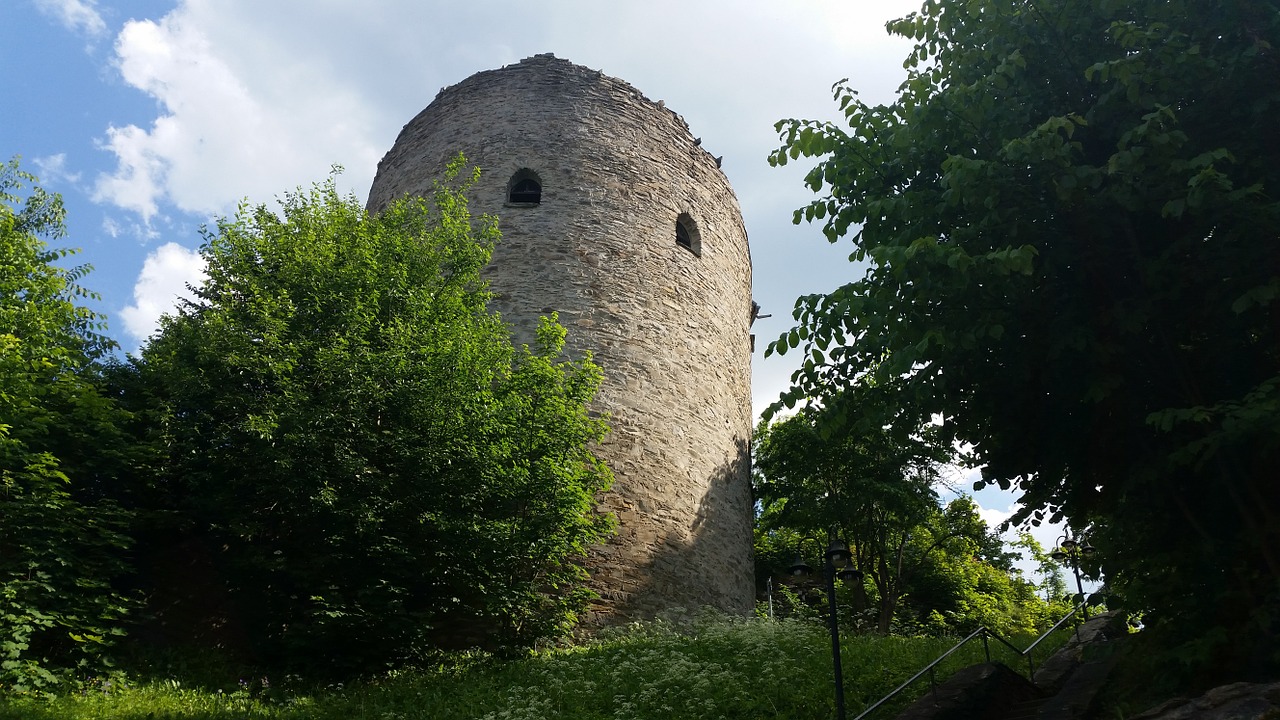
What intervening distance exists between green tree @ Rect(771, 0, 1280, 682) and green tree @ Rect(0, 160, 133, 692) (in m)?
7.13

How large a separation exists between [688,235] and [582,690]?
9.44 metres

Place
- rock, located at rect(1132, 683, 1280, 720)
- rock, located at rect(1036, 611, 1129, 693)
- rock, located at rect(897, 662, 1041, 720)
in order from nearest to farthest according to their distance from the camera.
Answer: rock, located at rect(1132, 683, 1280, 720) < rock, located at rect(897, 662, 1041, 720) < rock, located at rect(1036, 611, 1129, 693)

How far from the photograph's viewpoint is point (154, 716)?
7.45 meters

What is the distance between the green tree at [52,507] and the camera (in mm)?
8164

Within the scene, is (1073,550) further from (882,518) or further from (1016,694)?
(882,518)

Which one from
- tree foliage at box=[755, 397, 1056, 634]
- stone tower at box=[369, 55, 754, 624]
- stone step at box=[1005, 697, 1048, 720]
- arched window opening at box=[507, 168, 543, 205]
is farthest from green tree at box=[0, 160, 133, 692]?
tree foliage at box=[755, 397, 1056, 634]

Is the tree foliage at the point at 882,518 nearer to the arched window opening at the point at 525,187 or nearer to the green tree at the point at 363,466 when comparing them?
the green tree at the point at 363,466

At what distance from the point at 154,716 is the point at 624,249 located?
9.15m

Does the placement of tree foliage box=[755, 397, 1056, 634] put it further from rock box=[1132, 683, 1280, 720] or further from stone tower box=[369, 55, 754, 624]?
rock box=[1132, 683, 1280, 720]

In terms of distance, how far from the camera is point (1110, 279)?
6.41 metres

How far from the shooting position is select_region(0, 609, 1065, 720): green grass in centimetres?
766

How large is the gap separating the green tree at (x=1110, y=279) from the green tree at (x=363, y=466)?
4292mm

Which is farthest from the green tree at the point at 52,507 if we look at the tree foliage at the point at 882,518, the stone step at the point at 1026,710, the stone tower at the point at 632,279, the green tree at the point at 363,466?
the tree foliage at the point at 882,518

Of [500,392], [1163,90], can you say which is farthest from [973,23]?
[500,392]
